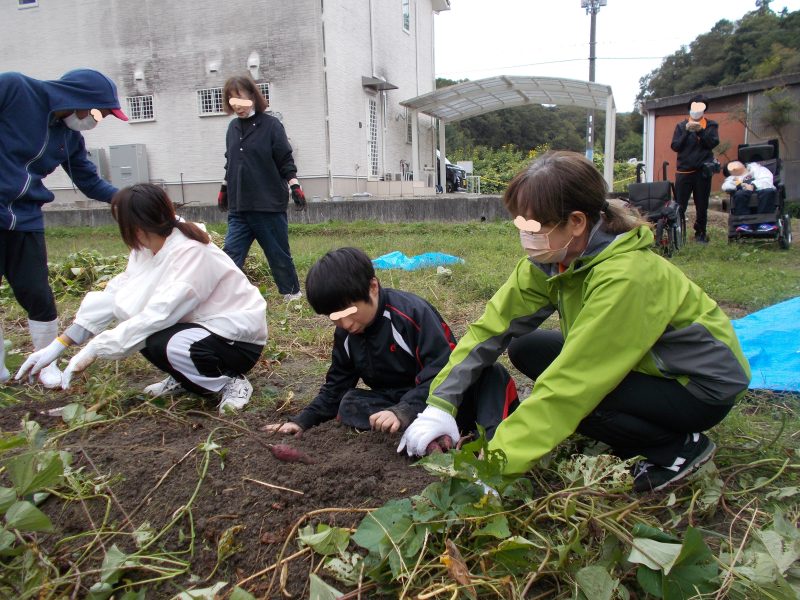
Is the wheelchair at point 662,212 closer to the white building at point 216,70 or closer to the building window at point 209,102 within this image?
the white building at point 216,70

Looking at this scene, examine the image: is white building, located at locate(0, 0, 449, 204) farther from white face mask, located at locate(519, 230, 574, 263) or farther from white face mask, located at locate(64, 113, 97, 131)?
white face mask, located at locate(519, 230, 574, 263)

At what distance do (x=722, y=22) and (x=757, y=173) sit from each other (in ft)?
108

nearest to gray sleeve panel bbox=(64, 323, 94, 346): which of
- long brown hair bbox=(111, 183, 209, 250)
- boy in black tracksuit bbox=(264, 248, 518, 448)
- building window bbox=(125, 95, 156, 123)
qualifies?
long brown hair bbox=(111, 183, 209, 250)

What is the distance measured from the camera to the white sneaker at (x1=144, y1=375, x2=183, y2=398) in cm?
281

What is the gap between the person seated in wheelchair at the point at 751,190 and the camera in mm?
7336

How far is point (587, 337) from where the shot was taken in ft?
5.17

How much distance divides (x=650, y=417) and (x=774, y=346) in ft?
5.53

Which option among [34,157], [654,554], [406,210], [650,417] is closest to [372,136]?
[406,210]

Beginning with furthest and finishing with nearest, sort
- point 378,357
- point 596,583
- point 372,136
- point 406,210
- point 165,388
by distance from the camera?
1. point 372,136
2. point 406,210
3. point 165,388
4. point 378,357
5. point 596,583

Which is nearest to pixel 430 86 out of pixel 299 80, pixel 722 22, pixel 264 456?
pixel 299 80

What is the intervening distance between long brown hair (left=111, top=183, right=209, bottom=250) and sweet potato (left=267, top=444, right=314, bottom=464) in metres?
1.16

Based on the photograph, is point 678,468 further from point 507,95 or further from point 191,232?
point 507,95

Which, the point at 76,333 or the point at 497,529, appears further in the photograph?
the point at 76,333

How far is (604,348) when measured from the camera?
1586 millimetres
